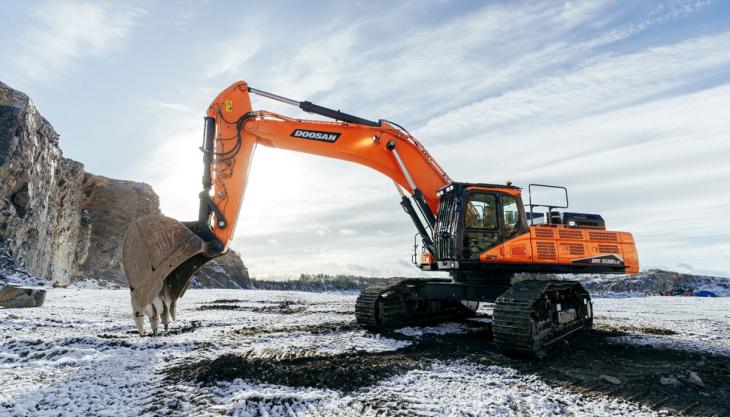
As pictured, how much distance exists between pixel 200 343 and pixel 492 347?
4327mm

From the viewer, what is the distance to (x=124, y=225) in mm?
30453

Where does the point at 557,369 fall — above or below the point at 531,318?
below

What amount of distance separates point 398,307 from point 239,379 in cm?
417

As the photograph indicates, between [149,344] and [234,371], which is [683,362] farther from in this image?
[149,344]

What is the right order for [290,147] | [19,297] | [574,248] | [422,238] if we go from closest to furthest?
[574,248]
[290,147]
[422,238]
[19,297]

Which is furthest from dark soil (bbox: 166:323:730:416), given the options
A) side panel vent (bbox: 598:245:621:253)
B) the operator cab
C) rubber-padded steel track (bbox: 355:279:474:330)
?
side panel vent (bbox: 598:245:621:253)

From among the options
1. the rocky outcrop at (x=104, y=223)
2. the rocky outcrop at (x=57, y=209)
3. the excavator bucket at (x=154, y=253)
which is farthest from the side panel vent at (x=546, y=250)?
the rocky outcrop at (x=104, y=223)

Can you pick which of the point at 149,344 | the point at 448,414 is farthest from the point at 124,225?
the point at 448,414

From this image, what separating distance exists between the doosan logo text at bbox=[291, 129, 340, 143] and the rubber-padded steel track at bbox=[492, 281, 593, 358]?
4060mm

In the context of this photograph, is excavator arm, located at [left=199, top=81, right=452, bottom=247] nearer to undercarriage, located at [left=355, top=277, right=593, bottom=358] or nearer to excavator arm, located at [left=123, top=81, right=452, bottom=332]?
excavator arm, located at [left=123, top=81, right=452, bottom=332]

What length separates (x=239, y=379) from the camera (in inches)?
164

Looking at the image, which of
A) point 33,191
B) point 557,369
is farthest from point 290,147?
point 33,191

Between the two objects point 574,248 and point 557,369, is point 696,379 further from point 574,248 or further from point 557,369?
point 574,248

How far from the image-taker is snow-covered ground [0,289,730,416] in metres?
3.57
